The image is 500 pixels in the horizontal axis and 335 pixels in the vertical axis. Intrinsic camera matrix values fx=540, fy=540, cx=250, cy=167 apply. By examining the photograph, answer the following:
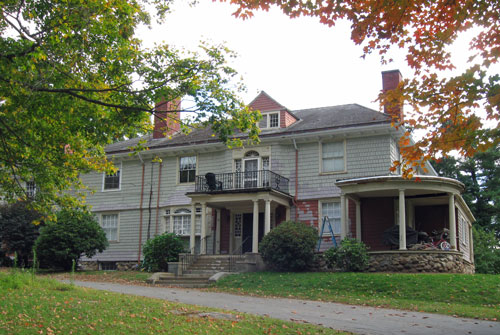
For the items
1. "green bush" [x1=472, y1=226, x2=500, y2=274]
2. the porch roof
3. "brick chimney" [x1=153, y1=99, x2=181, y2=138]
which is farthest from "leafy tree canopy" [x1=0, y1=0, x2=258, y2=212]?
"green bush" [x1=472, y1=226, x2=500, y2=274]

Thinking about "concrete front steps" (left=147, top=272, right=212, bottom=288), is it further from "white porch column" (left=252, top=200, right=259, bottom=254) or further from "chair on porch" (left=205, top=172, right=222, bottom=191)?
"chair on porch" (left=205, top=172, right=222, bottom=191)

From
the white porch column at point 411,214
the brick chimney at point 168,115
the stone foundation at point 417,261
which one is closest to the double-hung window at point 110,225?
the stone foundation at point 417,261

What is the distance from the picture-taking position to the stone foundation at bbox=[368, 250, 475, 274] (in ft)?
63.3

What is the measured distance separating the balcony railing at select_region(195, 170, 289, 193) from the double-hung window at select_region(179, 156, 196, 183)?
4.96 feet

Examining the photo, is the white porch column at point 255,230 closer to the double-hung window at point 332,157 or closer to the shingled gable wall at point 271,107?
the double-hung window at point 332,157

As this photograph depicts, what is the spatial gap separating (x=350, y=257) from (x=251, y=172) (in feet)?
23.7

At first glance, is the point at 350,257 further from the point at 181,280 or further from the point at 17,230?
the point at 17,230

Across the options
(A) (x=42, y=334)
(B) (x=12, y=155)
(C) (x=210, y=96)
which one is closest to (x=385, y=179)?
(C) (x=210, y=96)

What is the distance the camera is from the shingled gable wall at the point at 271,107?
2591cm

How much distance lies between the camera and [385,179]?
66.1 feet

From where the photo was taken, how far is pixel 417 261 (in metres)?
19.4

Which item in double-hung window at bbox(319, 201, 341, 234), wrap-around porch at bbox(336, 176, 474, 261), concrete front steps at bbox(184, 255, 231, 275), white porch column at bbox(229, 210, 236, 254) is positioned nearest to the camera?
wrap-around porch at bbox(336, 176, 474, 261)

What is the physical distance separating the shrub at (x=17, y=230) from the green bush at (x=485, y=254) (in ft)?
86.2

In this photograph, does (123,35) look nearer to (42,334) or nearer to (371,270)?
(42,334)
